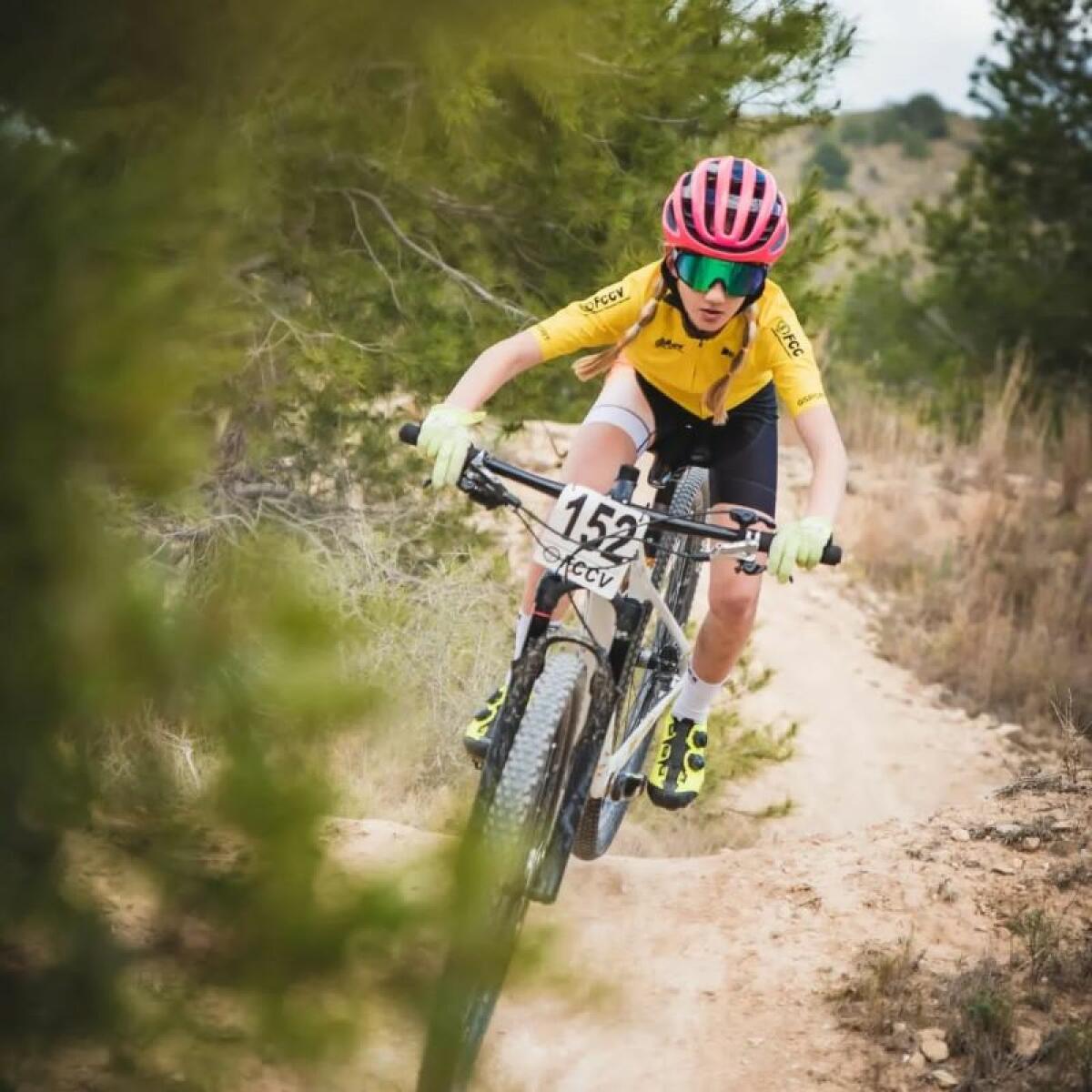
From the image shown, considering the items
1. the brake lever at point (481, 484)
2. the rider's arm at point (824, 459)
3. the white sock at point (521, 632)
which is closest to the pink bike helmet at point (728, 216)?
the rider's arm at point (824, 459)

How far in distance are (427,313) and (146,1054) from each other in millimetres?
4648

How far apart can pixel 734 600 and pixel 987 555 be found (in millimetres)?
6671

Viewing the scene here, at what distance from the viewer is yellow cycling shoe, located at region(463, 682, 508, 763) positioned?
3732mm

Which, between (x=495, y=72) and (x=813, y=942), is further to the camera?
(x=495, y=72)

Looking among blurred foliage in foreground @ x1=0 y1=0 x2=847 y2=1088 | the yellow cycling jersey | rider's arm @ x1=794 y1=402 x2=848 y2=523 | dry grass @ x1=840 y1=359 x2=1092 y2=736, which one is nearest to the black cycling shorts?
the yellow cycling jersey

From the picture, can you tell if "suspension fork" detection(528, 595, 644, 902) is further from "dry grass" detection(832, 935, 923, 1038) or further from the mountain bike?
"dry grass" detection(832, 935, 923, 1038)

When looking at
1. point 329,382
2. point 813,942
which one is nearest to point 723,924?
point 813,942

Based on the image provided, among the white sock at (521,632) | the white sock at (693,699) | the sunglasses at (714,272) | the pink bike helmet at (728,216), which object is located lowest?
the white sock at (693,699)

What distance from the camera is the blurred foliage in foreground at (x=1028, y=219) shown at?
13.6 m

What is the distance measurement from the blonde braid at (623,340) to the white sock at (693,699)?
107cm

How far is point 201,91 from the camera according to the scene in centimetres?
177

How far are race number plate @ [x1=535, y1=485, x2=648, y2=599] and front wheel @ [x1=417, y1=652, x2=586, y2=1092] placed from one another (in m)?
0.23

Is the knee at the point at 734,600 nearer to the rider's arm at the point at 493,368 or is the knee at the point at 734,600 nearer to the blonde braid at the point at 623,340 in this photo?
the blonde braid at the point at 623,340

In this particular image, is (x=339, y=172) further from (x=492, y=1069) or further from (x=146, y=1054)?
(x=146, y=1054)
